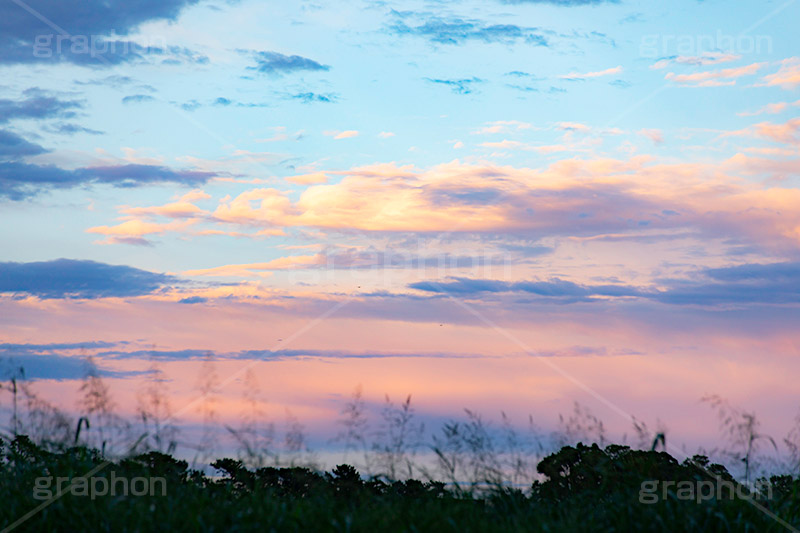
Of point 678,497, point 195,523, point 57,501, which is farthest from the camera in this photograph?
point 678,497

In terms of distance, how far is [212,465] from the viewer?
867 centimetres

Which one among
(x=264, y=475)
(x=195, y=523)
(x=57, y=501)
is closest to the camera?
(x=195, y=523)

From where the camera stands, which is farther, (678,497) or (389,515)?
(678,497)

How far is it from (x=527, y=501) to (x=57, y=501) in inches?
175

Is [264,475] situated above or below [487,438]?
below

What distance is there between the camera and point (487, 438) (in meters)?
7.50

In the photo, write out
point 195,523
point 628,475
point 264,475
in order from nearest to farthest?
point 195,523 → point 628,475 → point 264,475

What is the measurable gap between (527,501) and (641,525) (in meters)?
1.55

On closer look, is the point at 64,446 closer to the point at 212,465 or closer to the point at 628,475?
the point at 212,465

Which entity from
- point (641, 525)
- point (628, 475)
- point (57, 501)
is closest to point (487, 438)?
point (628, 475)

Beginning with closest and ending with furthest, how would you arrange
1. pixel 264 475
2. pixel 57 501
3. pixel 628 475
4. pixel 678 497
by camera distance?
pixel 57 501 < pixel 678 497 < pixel 628 475 < pixel 264 475

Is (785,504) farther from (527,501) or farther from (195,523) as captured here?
(195,523)

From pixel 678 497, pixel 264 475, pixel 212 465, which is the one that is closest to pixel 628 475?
pixel 678 497

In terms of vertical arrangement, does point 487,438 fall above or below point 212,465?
above
